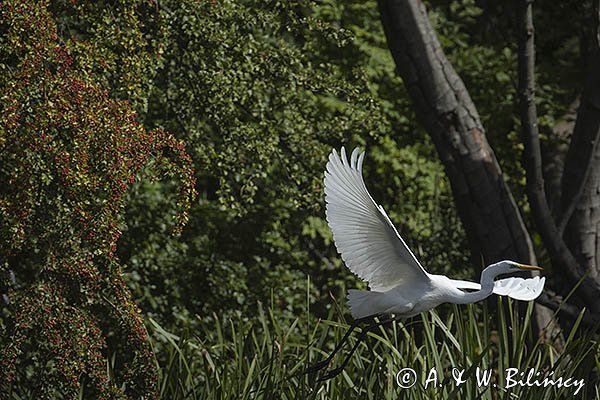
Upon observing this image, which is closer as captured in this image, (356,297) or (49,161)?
(356,297)

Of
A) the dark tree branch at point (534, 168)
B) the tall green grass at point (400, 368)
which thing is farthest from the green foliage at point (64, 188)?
the dark tree branch at point (534, 168)

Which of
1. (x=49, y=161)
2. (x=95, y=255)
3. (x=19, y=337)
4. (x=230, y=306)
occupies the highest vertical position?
(x=49, y=161)

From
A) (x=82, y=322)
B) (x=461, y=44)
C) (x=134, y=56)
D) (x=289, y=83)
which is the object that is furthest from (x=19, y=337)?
(x=461, y=44)

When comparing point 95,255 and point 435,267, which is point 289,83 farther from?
point 435,267

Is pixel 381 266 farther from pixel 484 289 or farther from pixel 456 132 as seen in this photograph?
pixel 456 132

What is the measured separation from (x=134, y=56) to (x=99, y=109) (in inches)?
18.5

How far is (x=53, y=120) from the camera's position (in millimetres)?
3703

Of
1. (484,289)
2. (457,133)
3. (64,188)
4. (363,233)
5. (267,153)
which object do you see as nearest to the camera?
(484,289)

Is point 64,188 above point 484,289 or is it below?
above

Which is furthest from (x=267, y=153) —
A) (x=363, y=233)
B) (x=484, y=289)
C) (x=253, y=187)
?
(x=484, y=289)

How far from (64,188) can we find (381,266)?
4.14 feet

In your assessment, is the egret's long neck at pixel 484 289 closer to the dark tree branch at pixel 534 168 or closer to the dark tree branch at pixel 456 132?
the dark tree branch at pixel 534 168

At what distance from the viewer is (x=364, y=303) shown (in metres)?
3.46

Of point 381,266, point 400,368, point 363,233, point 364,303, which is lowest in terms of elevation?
point 400,368
